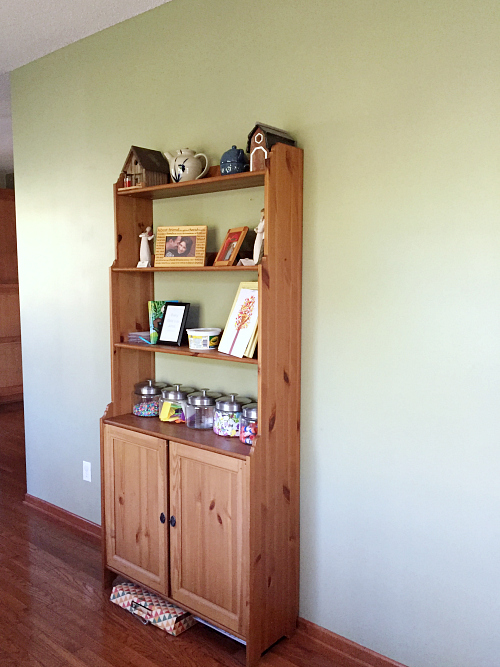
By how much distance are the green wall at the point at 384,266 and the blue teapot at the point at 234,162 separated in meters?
0.21

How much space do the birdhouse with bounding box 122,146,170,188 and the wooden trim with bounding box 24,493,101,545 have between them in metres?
1.78

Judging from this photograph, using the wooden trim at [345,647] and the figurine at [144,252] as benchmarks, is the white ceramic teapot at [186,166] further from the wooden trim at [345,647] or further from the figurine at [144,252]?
the wooden trim at [345,647]

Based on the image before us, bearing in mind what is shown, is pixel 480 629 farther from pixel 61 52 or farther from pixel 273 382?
pixel 61 52

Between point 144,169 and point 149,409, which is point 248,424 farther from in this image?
point 144,169

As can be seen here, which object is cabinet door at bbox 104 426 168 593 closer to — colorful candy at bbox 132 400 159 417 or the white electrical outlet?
colorful candy at bbox 132 400 159 417

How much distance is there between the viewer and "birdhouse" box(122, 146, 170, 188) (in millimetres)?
2436

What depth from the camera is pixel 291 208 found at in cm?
211

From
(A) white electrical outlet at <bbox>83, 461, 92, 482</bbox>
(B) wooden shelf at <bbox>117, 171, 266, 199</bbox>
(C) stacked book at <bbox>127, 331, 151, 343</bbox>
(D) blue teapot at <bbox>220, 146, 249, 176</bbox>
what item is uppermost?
(D) blue teapot at <bbox>220, 146, 249, 176</bbox>

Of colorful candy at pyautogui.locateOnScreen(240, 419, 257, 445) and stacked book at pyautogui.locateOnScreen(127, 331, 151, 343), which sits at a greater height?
stacked book at pyautogui.locateOnScreen(127, 331, 151, 343)

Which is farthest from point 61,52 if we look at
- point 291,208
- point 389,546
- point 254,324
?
point 389,546

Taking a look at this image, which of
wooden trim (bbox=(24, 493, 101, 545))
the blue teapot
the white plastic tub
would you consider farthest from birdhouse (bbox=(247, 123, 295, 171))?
wooden trim (bbox=(24, 493, 101, 545))

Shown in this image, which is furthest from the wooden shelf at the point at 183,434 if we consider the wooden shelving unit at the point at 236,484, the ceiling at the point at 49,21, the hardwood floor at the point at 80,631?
the ceiling at the point at 49,21

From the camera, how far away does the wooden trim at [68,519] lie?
310 centimetres

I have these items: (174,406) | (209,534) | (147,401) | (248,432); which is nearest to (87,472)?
(147,401)
